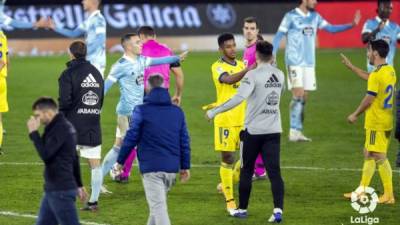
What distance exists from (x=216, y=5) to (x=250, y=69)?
23354 mm

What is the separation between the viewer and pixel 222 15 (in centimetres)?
3597

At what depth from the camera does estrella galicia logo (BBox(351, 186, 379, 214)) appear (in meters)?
13.6

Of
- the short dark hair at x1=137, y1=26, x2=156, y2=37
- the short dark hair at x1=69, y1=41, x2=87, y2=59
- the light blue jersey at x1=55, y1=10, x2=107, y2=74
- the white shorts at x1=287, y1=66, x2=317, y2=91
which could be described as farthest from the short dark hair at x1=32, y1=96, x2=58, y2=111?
the white shorts at x1=287, y1=66, x2=317, y2=91

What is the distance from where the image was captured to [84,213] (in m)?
13.3

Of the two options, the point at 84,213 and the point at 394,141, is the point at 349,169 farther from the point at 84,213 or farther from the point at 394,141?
the point at 84,213

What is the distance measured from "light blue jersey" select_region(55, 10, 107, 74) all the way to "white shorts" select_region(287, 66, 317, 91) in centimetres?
387

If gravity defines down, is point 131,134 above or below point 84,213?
above

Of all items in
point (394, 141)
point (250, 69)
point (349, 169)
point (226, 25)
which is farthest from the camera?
point (226, 25)

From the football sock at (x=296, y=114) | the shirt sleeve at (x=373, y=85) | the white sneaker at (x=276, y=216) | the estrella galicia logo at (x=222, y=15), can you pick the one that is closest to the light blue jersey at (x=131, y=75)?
the shirt sleeve at (x=373, y=85)

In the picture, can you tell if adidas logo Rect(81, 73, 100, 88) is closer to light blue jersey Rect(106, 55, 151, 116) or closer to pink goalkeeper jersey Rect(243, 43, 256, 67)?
light blue jersey Rect(106, 55, 151, 116)

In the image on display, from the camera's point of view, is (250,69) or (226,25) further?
(226,25)

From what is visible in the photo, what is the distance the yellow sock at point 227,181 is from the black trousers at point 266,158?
0.58 m

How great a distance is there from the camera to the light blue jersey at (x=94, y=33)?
1931 cm

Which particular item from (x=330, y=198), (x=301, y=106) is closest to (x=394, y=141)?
(x=301, y=106)
